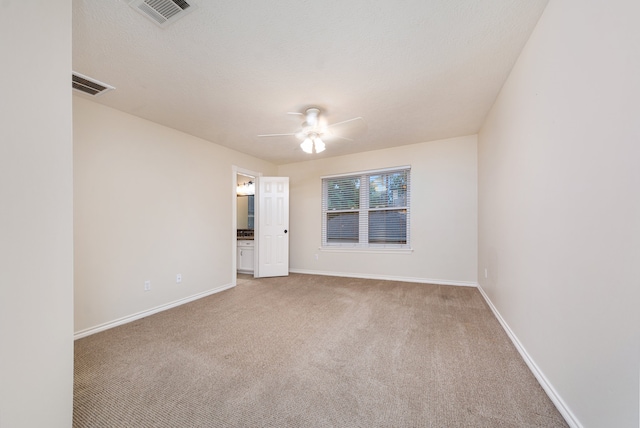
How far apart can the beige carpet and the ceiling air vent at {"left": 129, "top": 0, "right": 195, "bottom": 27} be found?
248cm

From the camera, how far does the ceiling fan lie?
2.88m

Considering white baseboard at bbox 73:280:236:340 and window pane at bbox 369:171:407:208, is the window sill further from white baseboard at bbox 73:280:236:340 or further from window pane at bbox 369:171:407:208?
white baseboard at bbox 73:280:236:340

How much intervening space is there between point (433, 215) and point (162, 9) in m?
4.21

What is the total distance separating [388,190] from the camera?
4629 mm

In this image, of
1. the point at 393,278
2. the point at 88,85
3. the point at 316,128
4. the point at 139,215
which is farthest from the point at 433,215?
the point at 88,85

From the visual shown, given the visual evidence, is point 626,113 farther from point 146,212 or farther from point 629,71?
point 146,212

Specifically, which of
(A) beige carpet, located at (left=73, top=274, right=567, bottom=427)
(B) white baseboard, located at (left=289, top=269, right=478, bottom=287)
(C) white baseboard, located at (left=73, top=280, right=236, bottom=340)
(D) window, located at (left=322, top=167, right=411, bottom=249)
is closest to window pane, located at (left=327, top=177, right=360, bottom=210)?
(D) window, located at (left=322, top=167, right=411, bottom=249)

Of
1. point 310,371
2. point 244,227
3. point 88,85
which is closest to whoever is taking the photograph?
point 310,371

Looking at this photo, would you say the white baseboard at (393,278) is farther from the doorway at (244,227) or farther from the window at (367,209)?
the doorway at (244,227)

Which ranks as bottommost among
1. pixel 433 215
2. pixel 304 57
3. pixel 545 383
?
pixel 545 383

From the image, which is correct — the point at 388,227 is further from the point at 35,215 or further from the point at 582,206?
the point at 35,215

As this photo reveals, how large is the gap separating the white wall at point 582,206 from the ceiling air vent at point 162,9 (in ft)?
7.22

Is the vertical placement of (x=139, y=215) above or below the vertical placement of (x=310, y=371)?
above

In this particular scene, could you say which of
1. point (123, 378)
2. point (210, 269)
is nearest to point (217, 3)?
point (123, 378)
